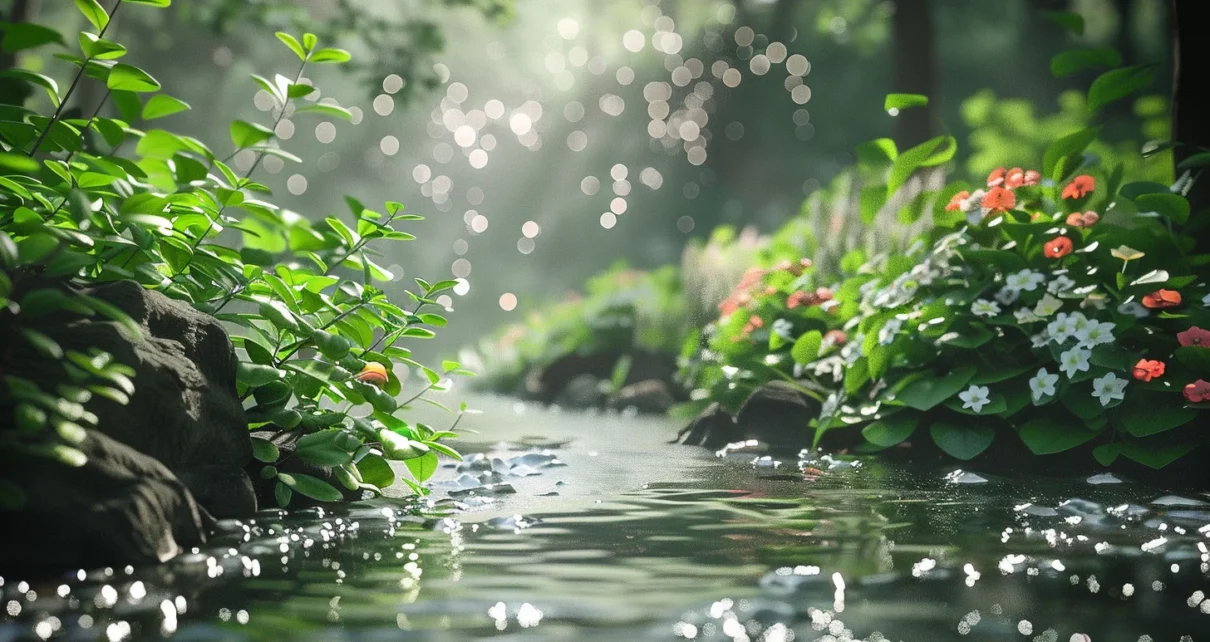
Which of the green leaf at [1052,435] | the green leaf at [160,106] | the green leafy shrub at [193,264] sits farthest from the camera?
the green leaf at [1052,435]

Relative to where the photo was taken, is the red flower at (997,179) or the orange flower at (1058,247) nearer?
the orange flower at (1058,247)

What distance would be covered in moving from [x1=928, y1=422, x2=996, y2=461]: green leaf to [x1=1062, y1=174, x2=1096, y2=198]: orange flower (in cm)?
96

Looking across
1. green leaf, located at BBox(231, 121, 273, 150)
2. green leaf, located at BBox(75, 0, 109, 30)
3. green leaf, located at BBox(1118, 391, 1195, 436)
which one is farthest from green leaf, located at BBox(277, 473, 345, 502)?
green leaf, located at BBox(1118, 391, 1195, 436)

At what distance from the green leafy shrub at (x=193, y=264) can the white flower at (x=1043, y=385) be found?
2068mm

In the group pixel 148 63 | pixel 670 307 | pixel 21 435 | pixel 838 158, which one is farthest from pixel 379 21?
pixel 838 158

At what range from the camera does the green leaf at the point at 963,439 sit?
A: 13.1ft

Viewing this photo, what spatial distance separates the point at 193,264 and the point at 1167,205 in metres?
3.33

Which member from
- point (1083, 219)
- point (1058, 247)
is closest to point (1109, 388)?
point (1058, 247)

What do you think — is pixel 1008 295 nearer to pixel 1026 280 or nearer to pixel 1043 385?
pixel 1026 280

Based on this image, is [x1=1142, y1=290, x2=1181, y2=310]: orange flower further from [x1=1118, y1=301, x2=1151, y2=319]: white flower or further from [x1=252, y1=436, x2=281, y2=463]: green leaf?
[x1=252, y1=436, x2=281, y2=463]: green leaf

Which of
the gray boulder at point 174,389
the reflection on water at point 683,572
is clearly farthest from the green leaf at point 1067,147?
the gray boulder at point 174,389

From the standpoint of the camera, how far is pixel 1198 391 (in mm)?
3447

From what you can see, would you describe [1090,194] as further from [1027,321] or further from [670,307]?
[670,307]

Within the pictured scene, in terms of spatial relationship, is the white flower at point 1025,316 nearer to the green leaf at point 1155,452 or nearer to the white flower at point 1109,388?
the white flower at point 1109,388
